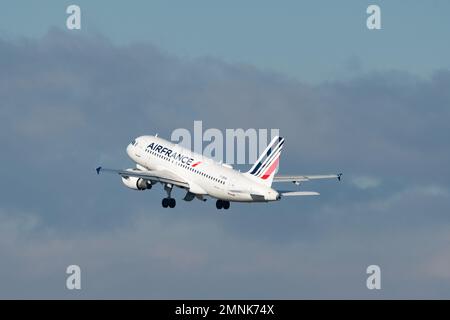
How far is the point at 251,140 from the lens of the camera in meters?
180

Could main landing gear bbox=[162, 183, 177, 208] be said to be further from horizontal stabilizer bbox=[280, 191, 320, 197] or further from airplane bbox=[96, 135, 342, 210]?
horizontal stabilizer bbox=[280, 191, 320, 197]

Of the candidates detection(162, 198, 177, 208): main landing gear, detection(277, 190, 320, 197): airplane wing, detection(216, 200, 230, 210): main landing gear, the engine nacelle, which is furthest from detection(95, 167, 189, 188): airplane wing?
detection(277, 190, 320, 197): airplane wing

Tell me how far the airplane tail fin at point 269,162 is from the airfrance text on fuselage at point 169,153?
1175 cm

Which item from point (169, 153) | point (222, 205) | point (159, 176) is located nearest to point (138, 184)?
point (159, 176)

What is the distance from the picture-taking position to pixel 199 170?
596 ft

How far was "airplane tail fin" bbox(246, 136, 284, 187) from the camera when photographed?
572 feet

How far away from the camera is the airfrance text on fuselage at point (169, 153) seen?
185 m

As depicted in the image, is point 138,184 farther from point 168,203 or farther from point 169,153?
point 169,153
